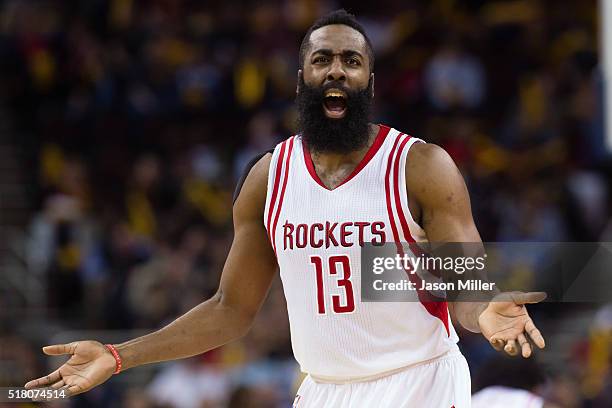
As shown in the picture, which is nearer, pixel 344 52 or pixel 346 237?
pixel 346 237

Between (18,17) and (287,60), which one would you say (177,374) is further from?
(18,17)

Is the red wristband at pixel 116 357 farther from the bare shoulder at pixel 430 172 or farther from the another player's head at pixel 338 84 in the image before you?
the bare shoulder at pixel 430 172

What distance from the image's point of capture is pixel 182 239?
12414mm

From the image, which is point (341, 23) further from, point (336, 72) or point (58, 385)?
point (58, 385)

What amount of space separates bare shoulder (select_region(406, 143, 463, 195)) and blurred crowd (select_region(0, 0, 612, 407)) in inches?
219

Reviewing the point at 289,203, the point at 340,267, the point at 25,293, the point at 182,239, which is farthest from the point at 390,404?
the point at 25,293

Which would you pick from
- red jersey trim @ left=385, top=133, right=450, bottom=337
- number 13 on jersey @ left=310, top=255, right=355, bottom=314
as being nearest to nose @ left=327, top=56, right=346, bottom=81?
red jersey trim @ left=385, top=133, right=450, bottom=337

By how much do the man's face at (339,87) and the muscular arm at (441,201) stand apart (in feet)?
1.20

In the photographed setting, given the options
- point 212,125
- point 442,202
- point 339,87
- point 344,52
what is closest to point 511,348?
point 442,202

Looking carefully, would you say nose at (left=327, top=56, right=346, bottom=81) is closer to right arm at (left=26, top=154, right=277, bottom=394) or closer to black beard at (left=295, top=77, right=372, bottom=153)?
black beard at (left=295, top=77, right=372, bottom=153)

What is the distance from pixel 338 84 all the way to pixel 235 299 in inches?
45.4

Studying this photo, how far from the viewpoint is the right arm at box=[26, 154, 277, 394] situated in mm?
5305

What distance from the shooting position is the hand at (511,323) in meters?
4.06

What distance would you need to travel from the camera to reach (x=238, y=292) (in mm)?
5465
